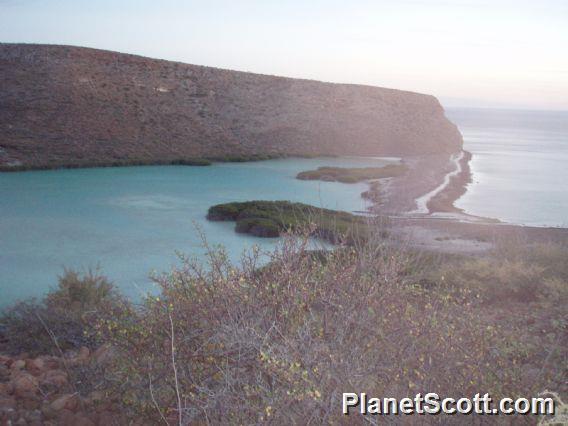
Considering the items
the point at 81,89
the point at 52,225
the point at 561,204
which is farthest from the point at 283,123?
the point at 52,225

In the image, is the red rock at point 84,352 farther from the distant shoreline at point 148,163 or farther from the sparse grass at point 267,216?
the distant shoreline at point 148,163

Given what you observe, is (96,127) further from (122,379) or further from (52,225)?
(122,379)

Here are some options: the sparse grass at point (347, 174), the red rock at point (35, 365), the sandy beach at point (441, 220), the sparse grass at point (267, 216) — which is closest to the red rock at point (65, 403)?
the red rock at point (35, 365)

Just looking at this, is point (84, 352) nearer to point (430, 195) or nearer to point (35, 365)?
point (35, 365)

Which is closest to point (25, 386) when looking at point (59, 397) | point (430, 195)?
point (59, 397)

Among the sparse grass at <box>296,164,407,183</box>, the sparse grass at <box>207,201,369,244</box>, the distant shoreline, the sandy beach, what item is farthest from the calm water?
the distant shoreline

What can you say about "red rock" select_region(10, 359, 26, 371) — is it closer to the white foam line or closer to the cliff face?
the white foam line
